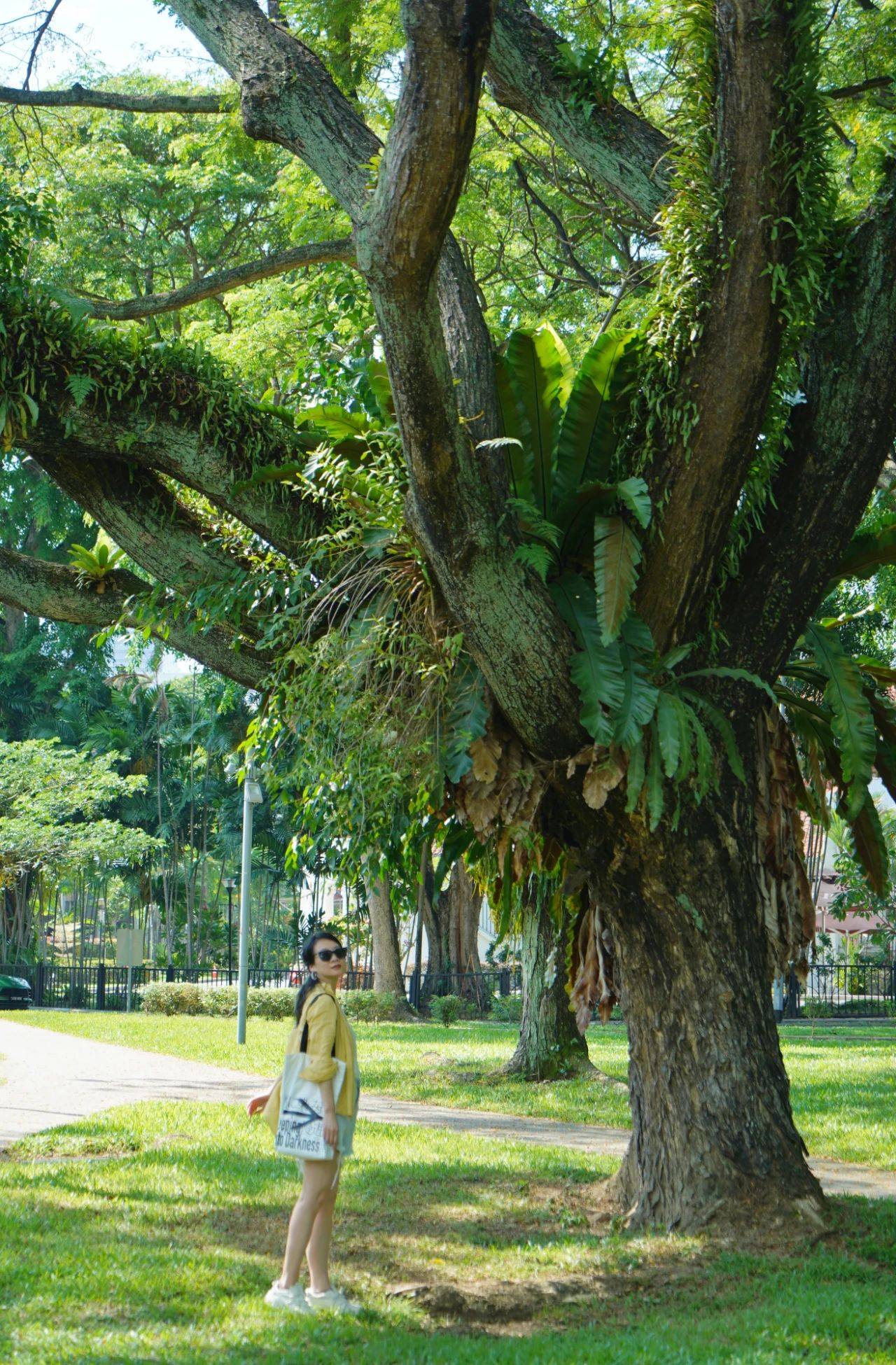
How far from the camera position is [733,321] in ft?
20.0

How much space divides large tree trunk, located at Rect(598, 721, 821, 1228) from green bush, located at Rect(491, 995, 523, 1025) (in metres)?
19.4

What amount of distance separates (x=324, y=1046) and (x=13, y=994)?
84.2ft

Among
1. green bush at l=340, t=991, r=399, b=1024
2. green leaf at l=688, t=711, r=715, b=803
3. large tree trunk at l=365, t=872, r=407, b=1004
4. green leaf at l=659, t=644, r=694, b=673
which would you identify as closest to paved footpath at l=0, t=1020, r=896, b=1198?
green leaf at l=688, t=711, r=715, b=803

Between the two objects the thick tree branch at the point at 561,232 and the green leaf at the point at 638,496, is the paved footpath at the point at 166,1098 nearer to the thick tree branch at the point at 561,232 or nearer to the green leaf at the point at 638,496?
the green leaf at the point at 638,496

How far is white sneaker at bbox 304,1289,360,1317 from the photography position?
5219mm

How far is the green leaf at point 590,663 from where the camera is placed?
19.5 ft

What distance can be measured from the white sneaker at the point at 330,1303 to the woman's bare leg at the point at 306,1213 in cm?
10

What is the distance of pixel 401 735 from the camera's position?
637 centimetres

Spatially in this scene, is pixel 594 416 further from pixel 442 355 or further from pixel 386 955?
pixel 386 955

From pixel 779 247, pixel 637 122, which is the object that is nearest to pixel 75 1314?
pixel 779 247

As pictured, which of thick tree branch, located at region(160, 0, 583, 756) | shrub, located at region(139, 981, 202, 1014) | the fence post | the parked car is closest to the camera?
thick tree branch, located at region(160, 0, 583, 756)

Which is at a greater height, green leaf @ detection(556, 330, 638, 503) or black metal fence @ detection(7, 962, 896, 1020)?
green leaf @ detection(556, 330, 638, 503)

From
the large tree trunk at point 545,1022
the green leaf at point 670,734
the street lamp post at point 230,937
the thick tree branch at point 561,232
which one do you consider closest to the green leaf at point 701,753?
the green leaf at point 670,734

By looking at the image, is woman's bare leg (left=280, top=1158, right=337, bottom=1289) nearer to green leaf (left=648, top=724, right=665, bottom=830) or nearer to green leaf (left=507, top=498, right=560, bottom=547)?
green leaf (left=648, top=724, right=665, bottom=830)
